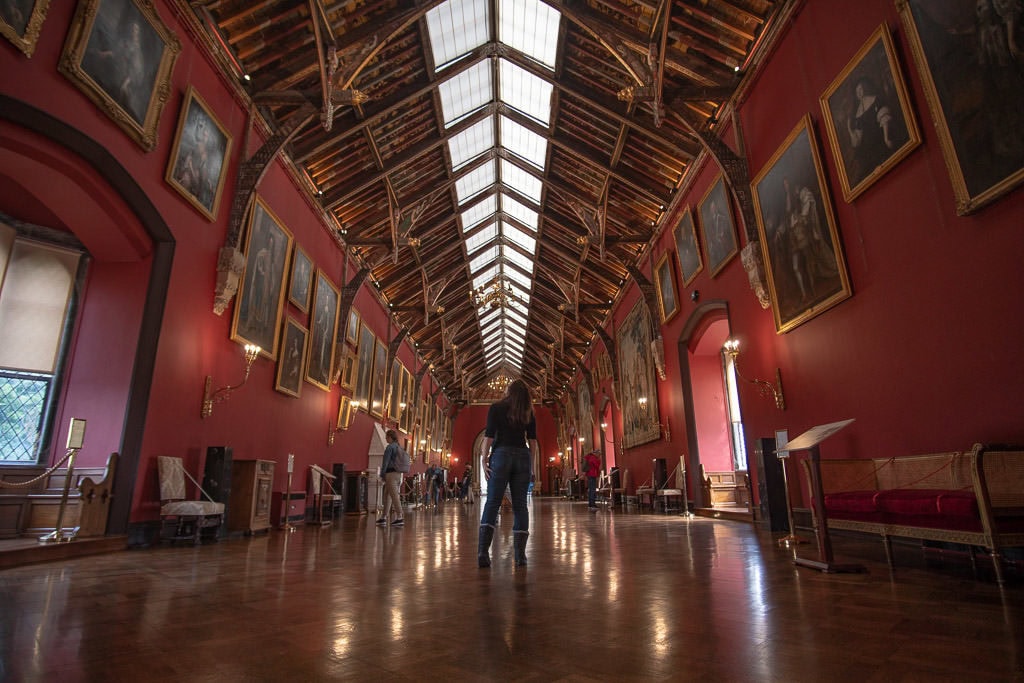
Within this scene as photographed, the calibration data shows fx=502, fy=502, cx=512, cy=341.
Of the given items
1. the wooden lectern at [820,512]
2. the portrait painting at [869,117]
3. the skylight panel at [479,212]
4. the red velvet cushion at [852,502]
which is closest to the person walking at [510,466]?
the wooden lectern at [820,512]

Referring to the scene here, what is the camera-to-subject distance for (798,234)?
6398 millimetres

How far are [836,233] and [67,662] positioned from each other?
690 centimetres

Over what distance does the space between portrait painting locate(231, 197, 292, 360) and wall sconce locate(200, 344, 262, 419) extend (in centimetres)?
31

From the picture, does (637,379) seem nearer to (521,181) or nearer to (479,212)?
(521,181)

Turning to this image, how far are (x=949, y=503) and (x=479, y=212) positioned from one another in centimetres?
1531

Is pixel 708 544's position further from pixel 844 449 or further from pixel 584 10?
pixel 584 10

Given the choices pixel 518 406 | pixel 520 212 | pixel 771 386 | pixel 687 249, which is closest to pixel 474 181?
pixel 520 212

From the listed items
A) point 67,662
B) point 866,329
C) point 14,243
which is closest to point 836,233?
point 866,329

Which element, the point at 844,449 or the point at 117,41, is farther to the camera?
the point at 844,449

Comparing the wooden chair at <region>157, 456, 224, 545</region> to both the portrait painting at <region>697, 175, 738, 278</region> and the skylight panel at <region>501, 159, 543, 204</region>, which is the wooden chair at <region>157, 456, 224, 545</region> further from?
the skylight panel at <region>501, 159, 543, 204</region>

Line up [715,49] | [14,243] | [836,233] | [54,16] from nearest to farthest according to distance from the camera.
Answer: [54,16] < [836,233] < [14,243] < [715,49]

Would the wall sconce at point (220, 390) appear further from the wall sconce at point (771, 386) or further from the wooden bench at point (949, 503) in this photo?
the wall sconce at point (771, 386)

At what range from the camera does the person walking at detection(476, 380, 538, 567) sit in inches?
147

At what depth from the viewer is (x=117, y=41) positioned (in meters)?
5.33
